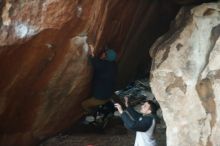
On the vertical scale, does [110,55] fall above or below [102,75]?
above

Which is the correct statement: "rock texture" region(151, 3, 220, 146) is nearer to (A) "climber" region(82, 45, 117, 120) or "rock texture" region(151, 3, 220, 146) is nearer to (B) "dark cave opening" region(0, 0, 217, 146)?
(B) "dark cave opening" region(0, 0, 217, 146)

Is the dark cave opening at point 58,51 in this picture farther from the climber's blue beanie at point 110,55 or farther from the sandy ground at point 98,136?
the climber's blue beanie at point 110,55

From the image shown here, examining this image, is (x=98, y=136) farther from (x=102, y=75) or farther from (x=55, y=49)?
(x=55, y=49)

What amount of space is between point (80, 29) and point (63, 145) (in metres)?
2.63

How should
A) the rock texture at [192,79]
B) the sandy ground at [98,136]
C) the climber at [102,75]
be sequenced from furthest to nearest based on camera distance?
the sandy ground at [98,136]
the climber at [102,75]
the rock texture at [192,79]

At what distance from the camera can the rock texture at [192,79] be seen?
7.25m

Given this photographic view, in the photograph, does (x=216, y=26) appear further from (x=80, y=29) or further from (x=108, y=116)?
(x=108, y=116)

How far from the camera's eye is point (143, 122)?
7.27 m

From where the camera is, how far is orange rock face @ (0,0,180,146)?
288 inches

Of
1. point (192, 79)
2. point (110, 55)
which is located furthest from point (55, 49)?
point (192, 79)

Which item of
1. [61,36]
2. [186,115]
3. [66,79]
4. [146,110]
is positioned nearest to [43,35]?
[61,36]

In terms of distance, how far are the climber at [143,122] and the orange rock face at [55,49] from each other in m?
1.38

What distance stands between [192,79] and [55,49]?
2.11m

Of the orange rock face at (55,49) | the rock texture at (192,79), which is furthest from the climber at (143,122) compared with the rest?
the orange rock face at (55,49)
